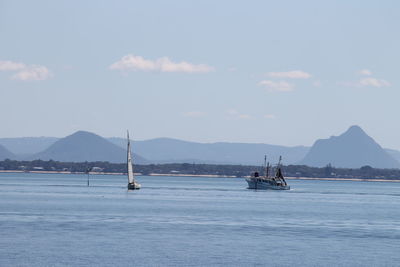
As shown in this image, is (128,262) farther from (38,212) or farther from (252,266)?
(38,212)

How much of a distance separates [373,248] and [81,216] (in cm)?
4406

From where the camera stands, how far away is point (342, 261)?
75875mm

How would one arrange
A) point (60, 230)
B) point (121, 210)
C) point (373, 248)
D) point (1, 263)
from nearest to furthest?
point (1, 263)
point (373, 248)
point (60, 230)
point (121, 210)

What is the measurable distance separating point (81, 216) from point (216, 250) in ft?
135

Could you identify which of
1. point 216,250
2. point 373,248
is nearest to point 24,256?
point 216,250

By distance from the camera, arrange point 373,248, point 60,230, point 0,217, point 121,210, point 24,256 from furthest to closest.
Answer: point 121,210 → point 0,217 → point 60,230 → point 373,248 → point 24,256

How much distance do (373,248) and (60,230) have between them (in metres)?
30.3

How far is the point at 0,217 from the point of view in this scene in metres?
113

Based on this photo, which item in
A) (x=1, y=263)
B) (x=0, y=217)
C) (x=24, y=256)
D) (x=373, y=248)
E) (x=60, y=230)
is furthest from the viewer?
(x=0, y=217)

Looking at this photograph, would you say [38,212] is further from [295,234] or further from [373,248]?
[373,248]

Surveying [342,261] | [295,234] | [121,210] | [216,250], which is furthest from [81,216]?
[342,261]

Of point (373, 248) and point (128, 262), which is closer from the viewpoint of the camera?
point (128, 262)

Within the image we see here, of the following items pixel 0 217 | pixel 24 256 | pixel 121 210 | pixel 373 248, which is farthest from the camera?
pixel 121 210

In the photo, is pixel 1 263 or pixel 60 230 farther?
pixel 60 230
